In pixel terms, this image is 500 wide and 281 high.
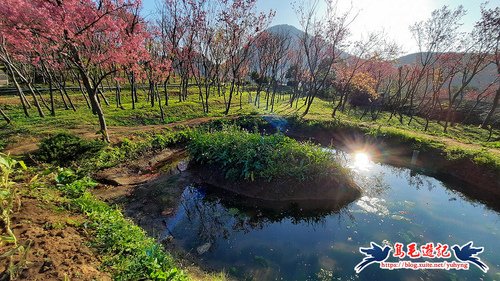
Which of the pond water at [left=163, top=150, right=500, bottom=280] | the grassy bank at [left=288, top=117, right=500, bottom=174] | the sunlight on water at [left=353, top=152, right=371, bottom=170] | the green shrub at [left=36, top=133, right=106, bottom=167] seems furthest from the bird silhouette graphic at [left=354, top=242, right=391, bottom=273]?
the green shrub at [left=36, top=133, right=106, bottom=167]

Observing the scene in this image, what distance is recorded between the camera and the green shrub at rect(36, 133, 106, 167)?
1027 cm

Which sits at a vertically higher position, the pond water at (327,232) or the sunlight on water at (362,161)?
the sunlight on water at (362,161)

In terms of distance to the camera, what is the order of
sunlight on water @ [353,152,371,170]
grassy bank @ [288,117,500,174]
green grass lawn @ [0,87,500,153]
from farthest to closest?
green grass lawn @ [0,87,500,153]
sunlight on water @ [353,152,371,170]
grassy bank @ [288,117,500,174]

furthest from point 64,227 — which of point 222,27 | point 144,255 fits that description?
point 222,27

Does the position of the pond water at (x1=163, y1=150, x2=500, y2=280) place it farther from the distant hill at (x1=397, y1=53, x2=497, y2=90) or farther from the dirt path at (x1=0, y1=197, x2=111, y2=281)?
the distant hill at (x1=397, y1=53, x2=497, y2=90)

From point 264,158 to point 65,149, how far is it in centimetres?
896

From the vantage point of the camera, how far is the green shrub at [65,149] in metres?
10.3

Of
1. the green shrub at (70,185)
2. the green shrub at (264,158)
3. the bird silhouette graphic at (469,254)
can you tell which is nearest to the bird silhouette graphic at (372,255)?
the bird silhouette graphic at (469,254)

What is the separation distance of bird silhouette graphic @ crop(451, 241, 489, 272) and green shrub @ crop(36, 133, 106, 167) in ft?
47.3

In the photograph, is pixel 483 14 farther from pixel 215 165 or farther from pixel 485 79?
pixel 485 79

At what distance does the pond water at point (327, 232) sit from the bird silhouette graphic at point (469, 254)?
141 mm

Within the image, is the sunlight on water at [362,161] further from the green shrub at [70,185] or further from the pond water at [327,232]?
the green shrub at [70,185]

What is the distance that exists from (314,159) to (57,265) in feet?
29.6

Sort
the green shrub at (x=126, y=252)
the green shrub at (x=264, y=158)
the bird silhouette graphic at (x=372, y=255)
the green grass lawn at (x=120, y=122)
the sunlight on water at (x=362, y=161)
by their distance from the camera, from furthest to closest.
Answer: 1. the green grass lawn at (x=120, y=122)
2. the sunlight on water at (x=362, y=161)
3. the green shrub at (x=264, y=158)
4. the bird silhouette graphic at (x=372, y=255)
5. the green shrub at (x=126, y=252)
